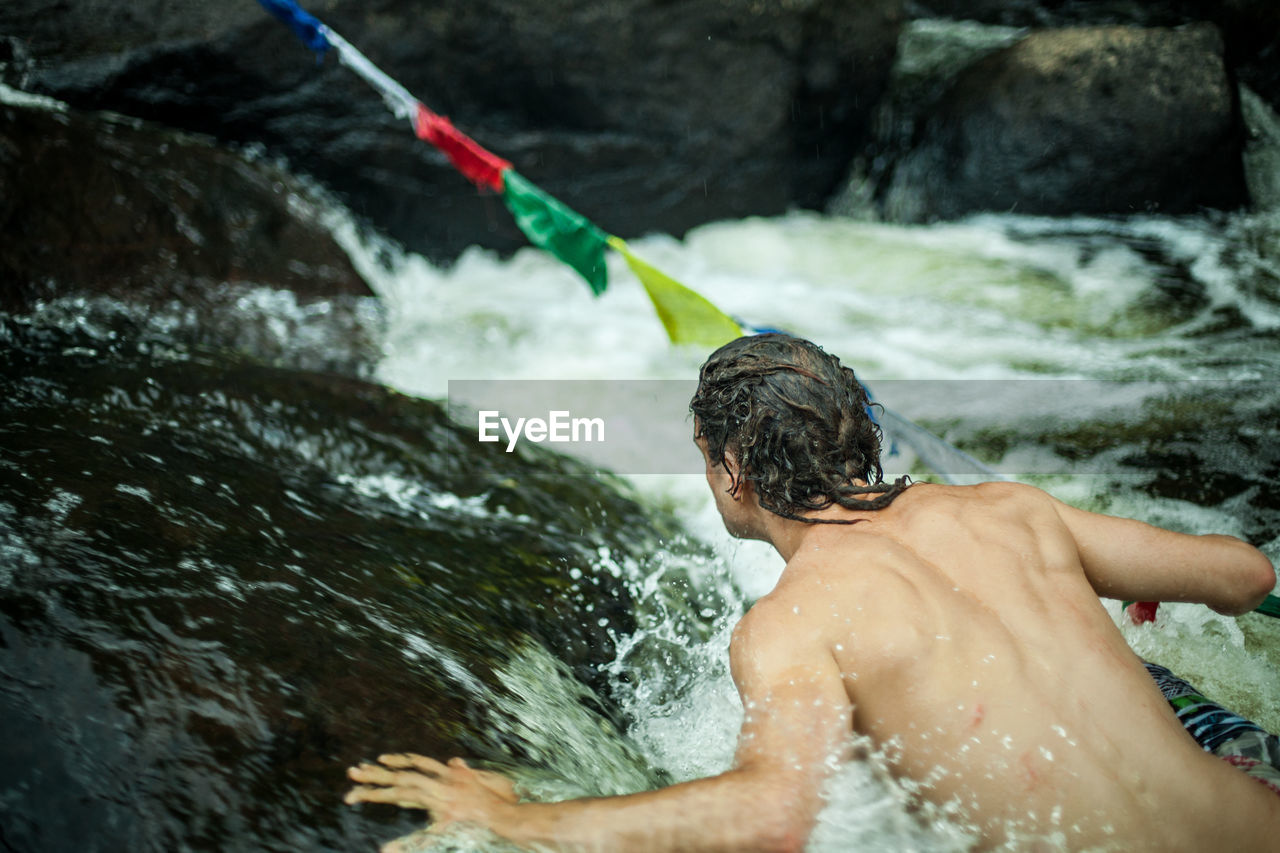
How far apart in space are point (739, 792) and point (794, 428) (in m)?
0.86

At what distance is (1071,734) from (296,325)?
4127 millimetres

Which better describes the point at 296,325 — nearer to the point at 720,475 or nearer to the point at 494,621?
the point at 494,621

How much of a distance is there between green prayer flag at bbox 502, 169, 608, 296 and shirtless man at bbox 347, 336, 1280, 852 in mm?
2526

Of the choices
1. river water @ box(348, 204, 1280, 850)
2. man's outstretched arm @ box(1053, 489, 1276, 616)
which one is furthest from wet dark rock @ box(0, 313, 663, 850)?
man's outstretched arm @ box(1053, 489, 1276, 616)

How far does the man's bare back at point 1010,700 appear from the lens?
5.72 feet

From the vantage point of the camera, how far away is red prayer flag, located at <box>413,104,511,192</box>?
4.38m

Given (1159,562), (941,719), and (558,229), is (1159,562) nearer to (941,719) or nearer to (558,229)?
(941,719)

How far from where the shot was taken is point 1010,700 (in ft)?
5.83

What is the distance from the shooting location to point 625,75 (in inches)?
263

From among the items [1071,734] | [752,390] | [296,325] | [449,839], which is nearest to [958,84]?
[296,325]

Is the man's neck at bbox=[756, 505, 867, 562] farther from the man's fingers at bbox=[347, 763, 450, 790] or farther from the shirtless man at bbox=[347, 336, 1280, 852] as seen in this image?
the man's fingers at bbox=[347, 763, 450, 790]

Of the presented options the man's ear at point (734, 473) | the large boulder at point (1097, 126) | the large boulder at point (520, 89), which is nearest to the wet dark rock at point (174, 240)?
the large boulder at point (520, 89)

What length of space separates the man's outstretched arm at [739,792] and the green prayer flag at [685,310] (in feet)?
7.80

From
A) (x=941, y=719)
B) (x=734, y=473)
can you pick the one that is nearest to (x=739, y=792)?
(x=941, y=719)
